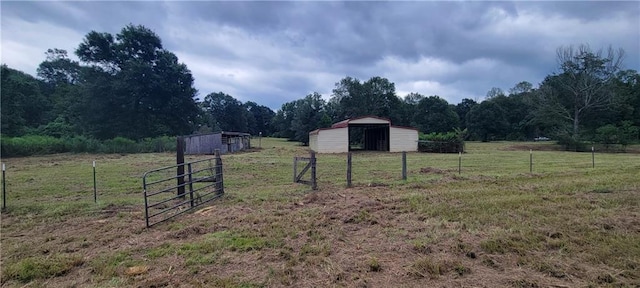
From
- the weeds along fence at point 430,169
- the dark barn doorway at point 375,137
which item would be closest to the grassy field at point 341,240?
the weeds along fence at point 430,169

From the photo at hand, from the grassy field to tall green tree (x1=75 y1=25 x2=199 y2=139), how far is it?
1440 inches

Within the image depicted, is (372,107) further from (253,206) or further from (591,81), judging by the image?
(253,206)

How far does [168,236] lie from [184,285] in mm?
1894

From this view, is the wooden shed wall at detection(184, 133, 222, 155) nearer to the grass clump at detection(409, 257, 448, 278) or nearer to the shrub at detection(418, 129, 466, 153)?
the shrub at detection(418, 129, 466, 153)

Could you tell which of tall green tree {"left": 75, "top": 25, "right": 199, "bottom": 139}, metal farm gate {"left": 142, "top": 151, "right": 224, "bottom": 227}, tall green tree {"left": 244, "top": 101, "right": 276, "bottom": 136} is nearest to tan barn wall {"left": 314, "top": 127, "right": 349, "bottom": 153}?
metal farm gate {"left": 142, "top": 151, "right": 224, "bottom": 227}

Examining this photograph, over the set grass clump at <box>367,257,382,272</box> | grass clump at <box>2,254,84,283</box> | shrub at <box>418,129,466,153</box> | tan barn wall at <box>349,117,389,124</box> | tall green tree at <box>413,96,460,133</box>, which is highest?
tall green tree at <box>413,96,460,133</box>

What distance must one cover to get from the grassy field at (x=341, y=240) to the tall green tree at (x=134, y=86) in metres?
36.6

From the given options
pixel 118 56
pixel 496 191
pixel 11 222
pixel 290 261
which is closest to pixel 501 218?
pixel 496 191

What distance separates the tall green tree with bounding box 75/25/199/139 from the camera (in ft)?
132

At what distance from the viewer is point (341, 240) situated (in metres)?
4.78

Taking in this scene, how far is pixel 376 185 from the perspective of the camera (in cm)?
971

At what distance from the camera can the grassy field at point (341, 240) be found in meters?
3.58

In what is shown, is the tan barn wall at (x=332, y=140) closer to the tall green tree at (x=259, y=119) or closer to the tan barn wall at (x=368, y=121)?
the tan barn wall at (x=368, y=121)

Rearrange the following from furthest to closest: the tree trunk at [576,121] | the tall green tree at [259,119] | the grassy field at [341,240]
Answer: the tall green tree at [259,119] → the tree trunk at [576,121] → the grassy field at [341,240]
